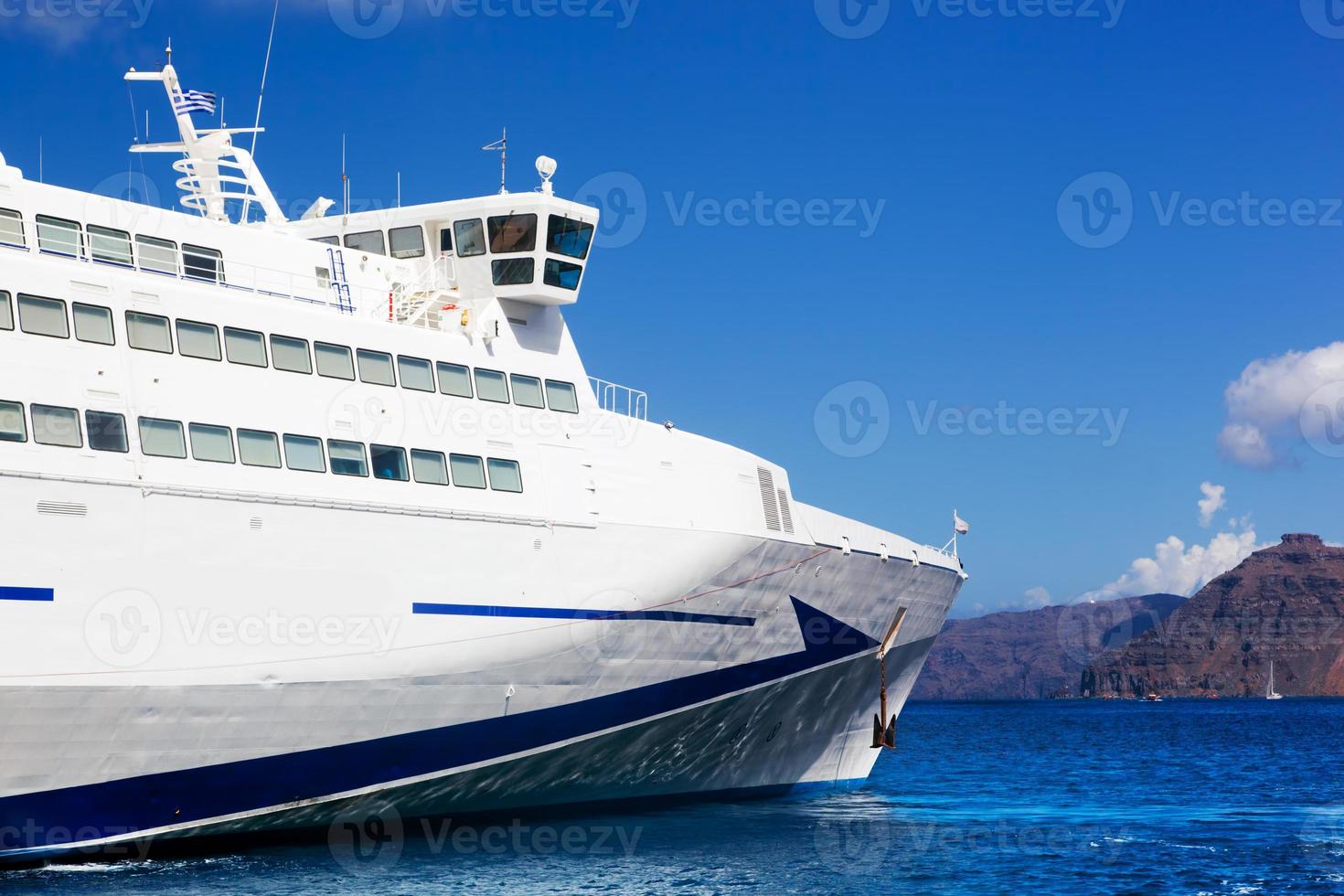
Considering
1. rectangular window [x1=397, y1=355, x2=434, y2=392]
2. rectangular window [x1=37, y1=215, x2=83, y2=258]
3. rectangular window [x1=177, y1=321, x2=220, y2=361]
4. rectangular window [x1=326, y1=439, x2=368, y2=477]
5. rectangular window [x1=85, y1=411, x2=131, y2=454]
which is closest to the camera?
rectangular window [x1=85, y1=411, x2=131, y2=454]

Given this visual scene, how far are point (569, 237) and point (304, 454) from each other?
7.05m

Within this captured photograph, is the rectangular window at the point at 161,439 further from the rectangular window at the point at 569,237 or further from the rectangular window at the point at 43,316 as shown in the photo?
the rectangular window at the point at 569,237

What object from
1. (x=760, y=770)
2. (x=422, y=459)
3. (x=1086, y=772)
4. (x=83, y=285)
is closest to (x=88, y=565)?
(x=83, y=285)

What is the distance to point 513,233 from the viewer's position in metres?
23.2

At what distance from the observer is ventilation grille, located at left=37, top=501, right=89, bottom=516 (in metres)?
16.3

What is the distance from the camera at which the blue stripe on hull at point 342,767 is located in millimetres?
17172

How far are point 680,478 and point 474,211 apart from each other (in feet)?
20.0

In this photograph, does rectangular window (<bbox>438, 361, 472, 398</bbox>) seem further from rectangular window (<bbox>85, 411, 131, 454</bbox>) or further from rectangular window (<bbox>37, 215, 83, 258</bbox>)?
rectangular window (<bbox>37, 215, 83, 258</bbox>)

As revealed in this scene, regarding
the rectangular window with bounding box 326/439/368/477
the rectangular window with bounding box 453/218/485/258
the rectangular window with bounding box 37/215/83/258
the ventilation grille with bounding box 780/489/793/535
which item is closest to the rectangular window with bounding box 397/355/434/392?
the rectangular window with bounding box 326/439/368/477

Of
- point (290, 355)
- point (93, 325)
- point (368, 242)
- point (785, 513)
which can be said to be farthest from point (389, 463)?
point (785, 513)

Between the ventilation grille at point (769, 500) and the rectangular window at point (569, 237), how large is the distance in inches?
210

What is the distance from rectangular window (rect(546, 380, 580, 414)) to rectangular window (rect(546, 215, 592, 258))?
2484 mm

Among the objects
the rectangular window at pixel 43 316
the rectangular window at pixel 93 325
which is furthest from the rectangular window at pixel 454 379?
the rectangular window at pixel 43 316

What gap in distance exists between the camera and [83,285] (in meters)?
17.5
